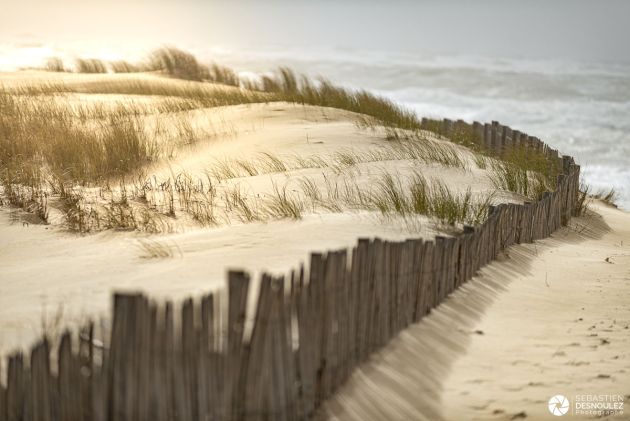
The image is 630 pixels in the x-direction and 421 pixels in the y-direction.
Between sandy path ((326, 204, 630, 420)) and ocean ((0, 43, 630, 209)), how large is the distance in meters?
5.58

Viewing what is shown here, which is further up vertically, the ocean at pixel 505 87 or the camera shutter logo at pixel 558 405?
the ocean at pixel 505 87

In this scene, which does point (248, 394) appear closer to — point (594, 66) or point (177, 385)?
point (177, 385)

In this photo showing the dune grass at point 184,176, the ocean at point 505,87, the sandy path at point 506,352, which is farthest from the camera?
the ocean at point 505,87

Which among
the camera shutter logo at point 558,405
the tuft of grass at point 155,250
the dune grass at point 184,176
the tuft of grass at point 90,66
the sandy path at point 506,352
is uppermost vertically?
the tuft of grass at point 90,66

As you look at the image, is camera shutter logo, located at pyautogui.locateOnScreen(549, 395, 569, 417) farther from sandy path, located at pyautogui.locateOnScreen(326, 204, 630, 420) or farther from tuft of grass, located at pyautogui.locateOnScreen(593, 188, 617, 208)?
tuft of grass, located at pyautogui.locateOnScreen(593, 188, 617, 208)

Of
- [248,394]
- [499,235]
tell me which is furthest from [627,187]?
[248,394]

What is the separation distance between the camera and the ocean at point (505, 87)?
13234mm

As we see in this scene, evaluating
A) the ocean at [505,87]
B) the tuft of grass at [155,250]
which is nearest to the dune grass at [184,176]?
the tuft of grass at [155,250]

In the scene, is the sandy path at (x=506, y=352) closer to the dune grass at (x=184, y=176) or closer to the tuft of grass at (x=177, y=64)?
the dune grass at (x=184, y=176)

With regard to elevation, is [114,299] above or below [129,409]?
above

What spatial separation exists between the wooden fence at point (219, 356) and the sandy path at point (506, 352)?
189mm

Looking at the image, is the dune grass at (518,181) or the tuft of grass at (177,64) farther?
the tuft of grass at (177,64)

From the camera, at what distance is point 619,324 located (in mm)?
3637

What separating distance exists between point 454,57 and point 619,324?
33.3 meters
